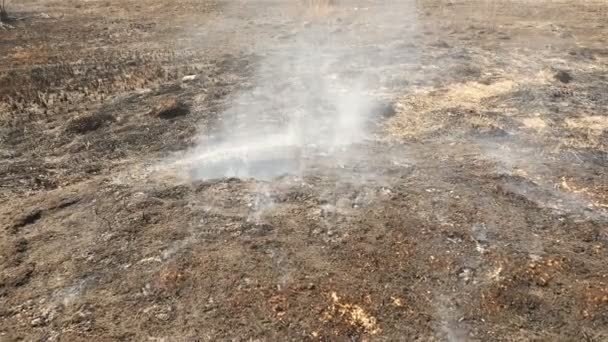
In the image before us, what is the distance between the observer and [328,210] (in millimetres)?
7016

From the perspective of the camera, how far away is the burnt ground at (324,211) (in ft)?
17.8

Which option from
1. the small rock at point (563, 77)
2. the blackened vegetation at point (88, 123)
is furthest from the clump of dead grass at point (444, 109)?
the blackened vegetation at point (88, 123)

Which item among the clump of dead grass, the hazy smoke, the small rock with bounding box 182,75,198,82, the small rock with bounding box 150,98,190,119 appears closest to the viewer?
the hazy smoke

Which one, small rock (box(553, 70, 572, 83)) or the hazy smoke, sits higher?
the hazy smoke

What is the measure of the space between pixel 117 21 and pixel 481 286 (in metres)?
16.1

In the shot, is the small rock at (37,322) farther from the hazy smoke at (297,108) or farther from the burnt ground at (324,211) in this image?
the hazy smoke at (297,108)

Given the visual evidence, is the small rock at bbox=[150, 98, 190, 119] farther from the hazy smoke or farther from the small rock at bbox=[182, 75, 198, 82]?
the small rock at bbox=[182, 75, 198, 82]

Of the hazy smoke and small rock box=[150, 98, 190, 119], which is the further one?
small rock box=[150, 98, 190, 119]

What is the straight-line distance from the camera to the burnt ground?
541cm

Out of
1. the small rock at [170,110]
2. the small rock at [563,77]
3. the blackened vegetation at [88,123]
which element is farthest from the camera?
the small rock at [563,77]

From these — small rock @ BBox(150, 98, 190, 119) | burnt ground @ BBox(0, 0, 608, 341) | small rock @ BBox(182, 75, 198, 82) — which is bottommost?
burnt ground @ BBox(0, 0, 608, 341)

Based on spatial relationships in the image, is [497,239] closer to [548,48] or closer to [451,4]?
[548,48]

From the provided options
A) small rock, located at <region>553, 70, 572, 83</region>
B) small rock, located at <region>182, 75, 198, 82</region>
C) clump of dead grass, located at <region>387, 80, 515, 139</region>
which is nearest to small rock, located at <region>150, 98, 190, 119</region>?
small rock, located at <region>182, 75, 198, 82</region>

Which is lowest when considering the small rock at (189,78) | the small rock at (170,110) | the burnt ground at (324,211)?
the burnt ground at (324,211)
